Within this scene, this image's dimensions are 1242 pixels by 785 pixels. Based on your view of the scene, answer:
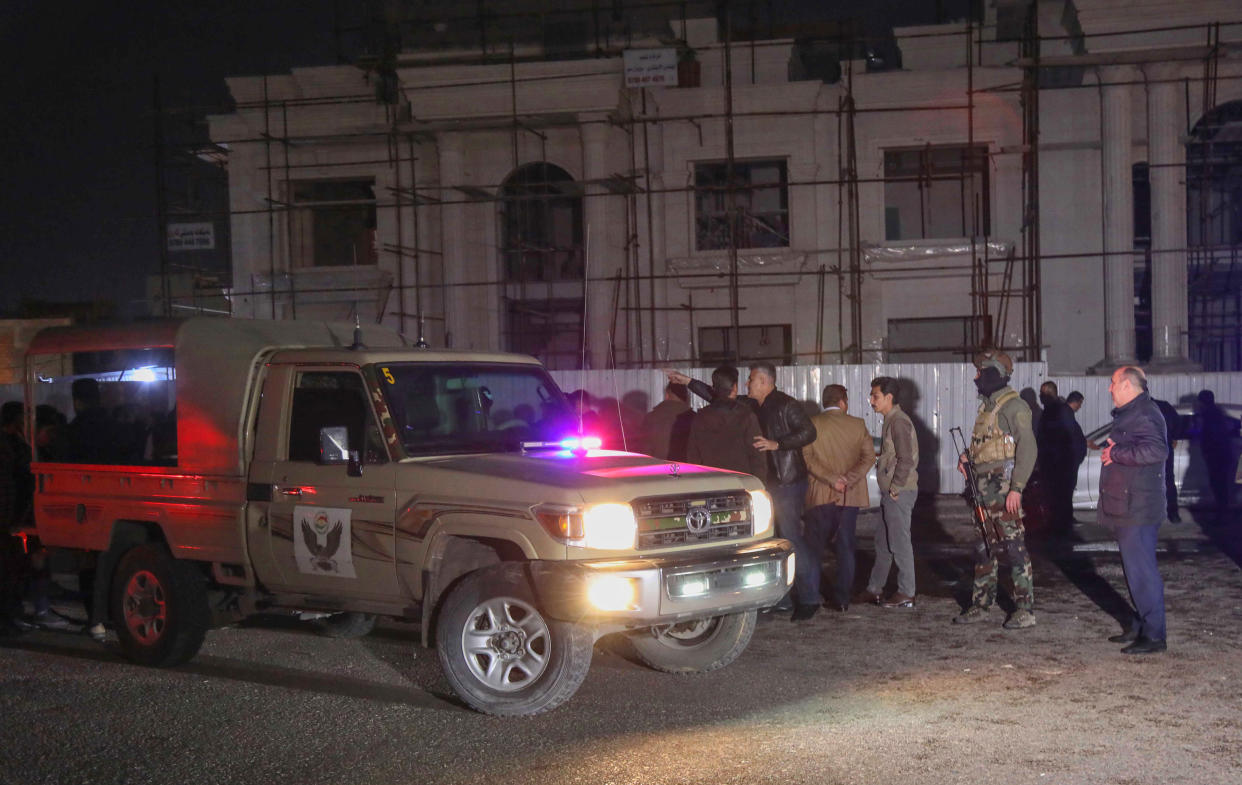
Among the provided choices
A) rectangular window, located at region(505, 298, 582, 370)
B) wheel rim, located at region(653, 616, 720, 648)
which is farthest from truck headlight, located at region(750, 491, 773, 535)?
rectangular window, located at region(505, 298, 582, 370)

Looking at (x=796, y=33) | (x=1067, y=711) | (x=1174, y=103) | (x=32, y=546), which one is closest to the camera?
(x=1067, y=711)

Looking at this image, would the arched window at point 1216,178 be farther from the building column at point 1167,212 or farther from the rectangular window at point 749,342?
the rectangular window at point 749,342

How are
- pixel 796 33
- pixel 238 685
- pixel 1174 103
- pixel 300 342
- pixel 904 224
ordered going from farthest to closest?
pixel 796 33 → pixel 904 224 → pixel 1174 103 → pixel 300 342 → pixel 238 685

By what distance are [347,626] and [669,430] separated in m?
3.32

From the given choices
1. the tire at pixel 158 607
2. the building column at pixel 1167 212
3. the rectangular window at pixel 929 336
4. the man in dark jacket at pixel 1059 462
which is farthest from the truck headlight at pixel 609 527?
the building column at pixel 1167 212

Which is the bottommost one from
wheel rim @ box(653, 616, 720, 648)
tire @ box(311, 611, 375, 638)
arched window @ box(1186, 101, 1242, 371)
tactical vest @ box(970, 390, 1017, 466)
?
tire @ box(311, 611, 375, 638)

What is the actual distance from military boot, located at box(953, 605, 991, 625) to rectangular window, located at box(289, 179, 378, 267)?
16.3m

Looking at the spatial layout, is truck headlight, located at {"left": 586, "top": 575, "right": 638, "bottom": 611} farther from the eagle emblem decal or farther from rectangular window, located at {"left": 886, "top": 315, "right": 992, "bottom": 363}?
rectangular window, located at {"left": 886, "top": 315, "right": 992, "bottom": 363}

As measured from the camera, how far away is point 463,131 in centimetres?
2116

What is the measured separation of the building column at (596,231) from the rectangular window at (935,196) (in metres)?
5.01

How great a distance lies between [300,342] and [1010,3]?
18.0 metres


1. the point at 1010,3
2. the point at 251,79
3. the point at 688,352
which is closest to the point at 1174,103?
the point at 1010,3

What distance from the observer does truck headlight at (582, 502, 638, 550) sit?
19.5 feet

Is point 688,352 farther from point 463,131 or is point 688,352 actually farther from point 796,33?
point 796,33
